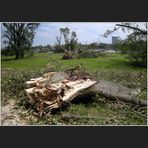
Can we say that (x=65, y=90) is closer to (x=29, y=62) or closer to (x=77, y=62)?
(x=77, y=62)

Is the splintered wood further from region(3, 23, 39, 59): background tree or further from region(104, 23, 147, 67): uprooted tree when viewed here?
region(104, 23, 147, 67): uprooted tree

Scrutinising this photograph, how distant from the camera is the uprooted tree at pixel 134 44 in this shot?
6.48 metres

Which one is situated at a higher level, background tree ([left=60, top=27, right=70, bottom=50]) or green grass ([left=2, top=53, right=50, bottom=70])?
background tree ([left=60, top=27, right=70, bottom=50])

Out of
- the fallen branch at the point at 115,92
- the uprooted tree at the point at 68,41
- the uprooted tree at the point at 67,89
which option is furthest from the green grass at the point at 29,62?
the fallen branch at the point at 115,92

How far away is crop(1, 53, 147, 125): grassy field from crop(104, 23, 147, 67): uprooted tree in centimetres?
9

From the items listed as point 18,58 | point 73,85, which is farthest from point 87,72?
point 18,58

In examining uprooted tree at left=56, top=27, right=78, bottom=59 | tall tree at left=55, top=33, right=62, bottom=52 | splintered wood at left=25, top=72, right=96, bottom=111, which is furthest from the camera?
tall tree at left=55, top=33, right=62, bottom=52

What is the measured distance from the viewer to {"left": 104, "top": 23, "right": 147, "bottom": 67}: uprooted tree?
6.48 m

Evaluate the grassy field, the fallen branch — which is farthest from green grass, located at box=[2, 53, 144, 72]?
the fallen branch

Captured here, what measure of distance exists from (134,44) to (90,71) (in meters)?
0.63

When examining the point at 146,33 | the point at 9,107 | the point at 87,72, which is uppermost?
the point at 146,33

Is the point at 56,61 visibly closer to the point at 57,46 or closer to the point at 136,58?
the point at 57,46

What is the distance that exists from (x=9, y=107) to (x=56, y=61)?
2.63 ft

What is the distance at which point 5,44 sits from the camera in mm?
6508
